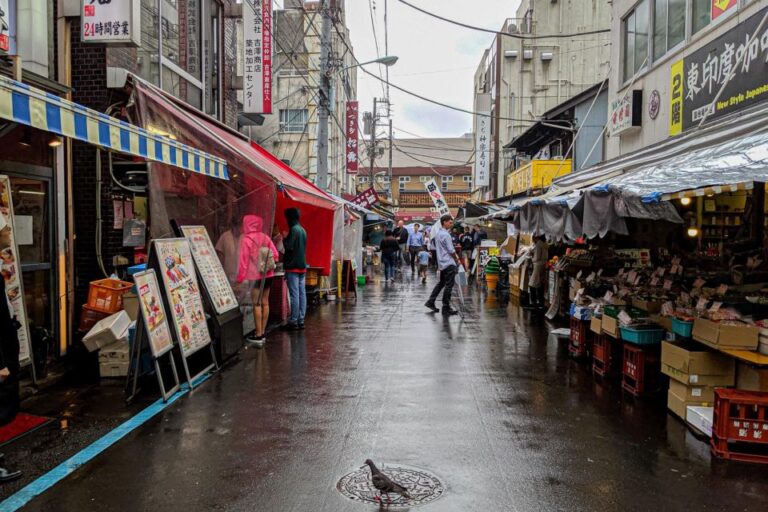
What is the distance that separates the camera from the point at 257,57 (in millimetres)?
12781

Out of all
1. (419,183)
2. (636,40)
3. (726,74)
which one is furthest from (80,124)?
(419,183)

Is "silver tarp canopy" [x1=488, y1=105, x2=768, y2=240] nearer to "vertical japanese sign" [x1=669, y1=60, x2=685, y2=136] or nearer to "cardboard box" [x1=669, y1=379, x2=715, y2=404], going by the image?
"vertical japanese sign" [x1=669, y1=60, x2=685, y2=136]

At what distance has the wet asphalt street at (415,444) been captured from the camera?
154 inches

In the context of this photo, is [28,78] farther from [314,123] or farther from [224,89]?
[314,123]

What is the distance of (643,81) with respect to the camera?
12445 mm

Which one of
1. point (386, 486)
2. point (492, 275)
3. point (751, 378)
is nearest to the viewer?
point (386, 486)

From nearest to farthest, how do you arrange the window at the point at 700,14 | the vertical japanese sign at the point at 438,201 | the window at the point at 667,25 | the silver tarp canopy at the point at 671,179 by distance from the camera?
the silver tarp canopy at the point at 671,179 < the window at the point at 700,14 < the window at the point at 667,25 < the vertical japanese sign at the point at 438,201

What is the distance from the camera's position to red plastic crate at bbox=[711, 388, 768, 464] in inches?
183

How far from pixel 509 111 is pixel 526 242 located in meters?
19.5

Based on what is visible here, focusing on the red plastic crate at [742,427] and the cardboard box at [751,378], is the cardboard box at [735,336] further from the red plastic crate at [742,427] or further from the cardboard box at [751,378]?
the red plastic crate at [742,427]

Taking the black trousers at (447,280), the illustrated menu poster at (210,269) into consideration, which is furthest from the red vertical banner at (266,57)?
the illustrated menu poster at (210,269)

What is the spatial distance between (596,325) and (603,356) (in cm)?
43

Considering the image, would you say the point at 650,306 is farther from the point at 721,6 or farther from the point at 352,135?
the point at 352,135

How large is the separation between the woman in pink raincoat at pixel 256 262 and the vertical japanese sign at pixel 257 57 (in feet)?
16.5
